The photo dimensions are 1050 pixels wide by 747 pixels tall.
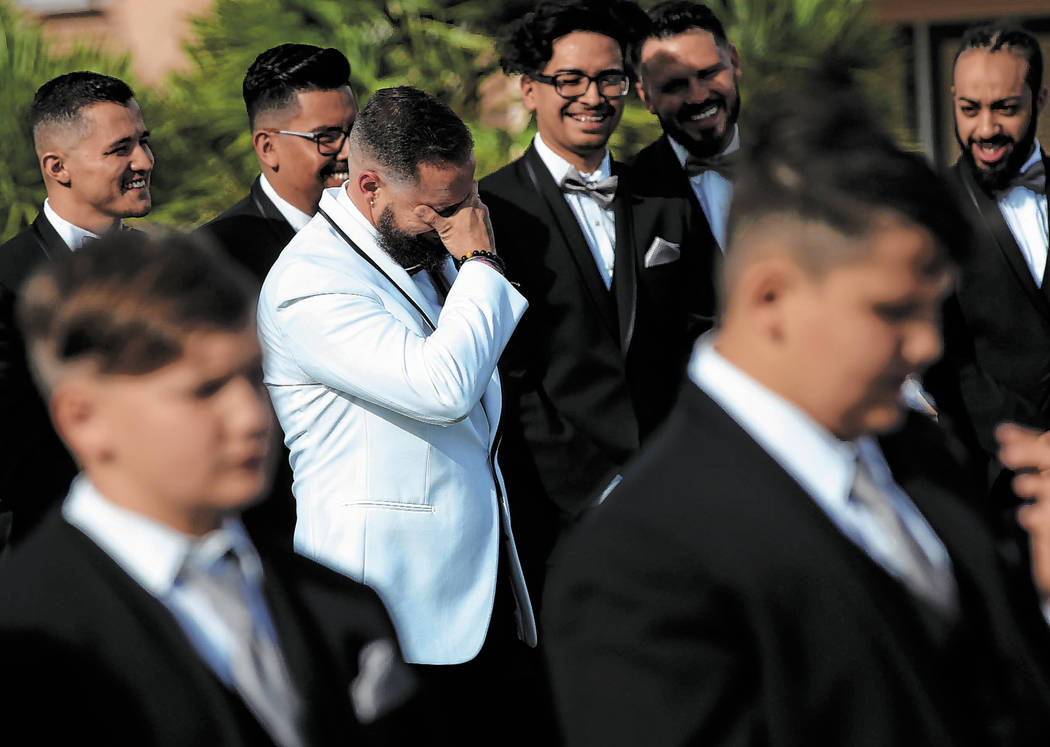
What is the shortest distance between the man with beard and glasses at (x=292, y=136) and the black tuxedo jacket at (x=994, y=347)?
2025 millimetres

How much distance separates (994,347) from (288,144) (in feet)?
7.66

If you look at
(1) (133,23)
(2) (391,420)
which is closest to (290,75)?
(2) (391,420)

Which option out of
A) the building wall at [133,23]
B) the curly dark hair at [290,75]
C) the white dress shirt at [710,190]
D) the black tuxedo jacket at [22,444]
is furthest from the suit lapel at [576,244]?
the building wall at [133,23]

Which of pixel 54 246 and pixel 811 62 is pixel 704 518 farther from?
pixel 811 62

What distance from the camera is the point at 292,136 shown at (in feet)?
14.9

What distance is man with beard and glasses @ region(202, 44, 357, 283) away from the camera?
4348 mm

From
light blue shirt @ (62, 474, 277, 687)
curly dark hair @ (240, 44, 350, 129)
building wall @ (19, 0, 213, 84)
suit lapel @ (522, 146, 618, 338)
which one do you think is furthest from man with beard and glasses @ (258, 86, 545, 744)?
building wall @ (19, 0, 213, 84)

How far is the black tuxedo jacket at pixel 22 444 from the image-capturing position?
378 cm

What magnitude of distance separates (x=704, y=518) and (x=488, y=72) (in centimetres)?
739

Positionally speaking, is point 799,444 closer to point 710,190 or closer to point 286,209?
point 286,209

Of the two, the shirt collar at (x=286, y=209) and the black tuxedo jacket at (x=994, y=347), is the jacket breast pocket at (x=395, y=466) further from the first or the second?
the black tuxedo jacket at (x=994, y=347)

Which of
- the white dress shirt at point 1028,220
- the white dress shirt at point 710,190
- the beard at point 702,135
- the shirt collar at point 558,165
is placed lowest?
the white dress shirt at point 1028,220

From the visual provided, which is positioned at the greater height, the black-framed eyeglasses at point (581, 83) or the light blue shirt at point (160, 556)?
the light blue shirt at point (160, 556)

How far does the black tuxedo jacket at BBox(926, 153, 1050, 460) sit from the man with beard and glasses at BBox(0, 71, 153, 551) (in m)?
2.63
